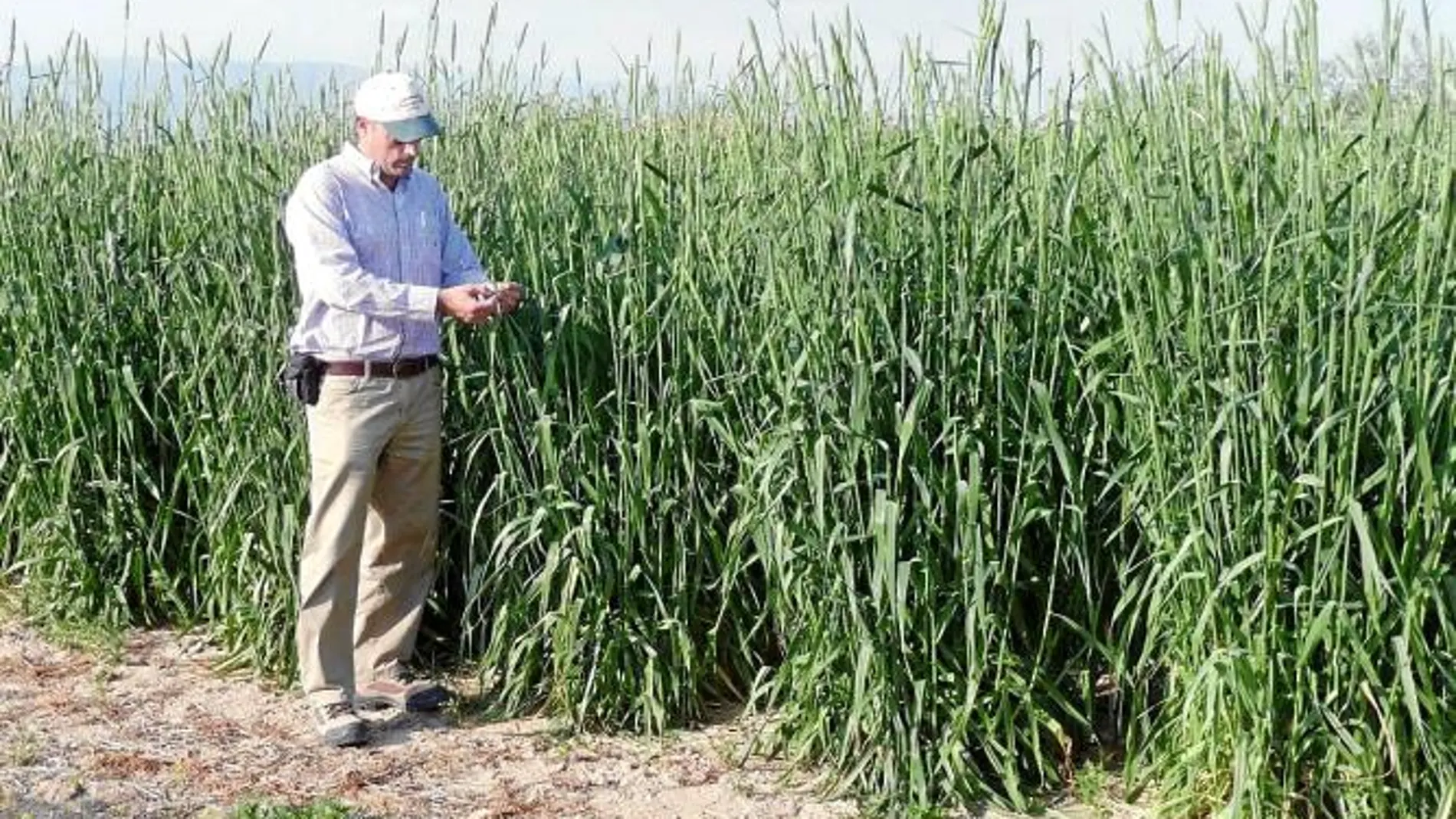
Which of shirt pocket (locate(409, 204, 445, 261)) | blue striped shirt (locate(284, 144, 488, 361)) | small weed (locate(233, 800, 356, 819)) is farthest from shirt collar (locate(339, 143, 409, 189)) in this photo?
small weed (locate(233, 800, 356, 819))

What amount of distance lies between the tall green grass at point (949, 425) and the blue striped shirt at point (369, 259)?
8.2 inches

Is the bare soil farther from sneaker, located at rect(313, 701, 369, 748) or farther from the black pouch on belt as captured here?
the black pouch on belt

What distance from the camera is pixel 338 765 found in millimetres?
4516

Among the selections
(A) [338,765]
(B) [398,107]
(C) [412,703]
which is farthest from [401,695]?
(B) [398,107]

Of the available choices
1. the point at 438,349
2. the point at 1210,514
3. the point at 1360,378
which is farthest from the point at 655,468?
the point at 1360,378

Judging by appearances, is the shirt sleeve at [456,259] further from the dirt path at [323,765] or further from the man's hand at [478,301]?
the dirt path at [323,765]

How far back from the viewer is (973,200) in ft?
13.3

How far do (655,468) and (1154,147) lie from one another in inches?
55.3

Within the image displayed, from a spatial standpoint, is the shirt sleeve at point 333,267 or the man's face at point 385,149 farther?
the man's face at point 385,149

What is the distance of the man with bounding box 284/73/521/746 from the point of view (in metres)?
4.46

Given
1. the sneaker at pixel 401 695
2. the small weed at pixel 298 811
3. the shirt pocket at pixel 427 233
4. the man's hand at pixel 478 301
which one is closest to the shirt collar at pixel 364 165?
the shirt pocket at pixel 427 233

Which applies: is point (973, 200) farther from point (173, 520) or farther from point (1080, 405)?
point (173, 520)

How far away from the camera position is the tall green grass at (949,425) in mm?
3549

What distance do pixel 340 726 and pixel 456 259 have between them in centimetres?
124
